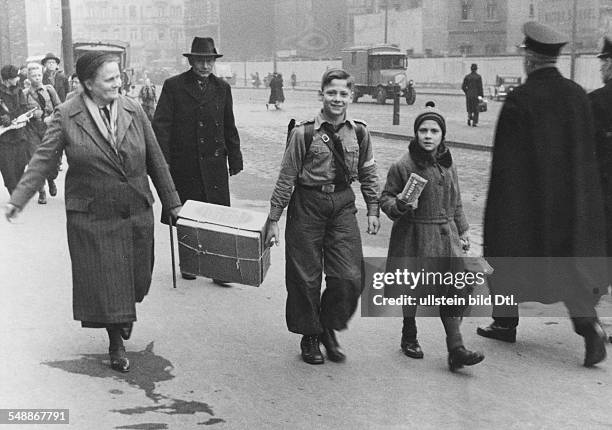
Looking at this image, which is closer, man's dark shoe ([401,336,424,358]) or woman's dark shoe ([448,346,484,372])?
woman's dark shoe ([448,346,484,372])

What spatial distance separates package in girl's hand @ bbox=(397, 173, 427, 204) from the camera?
530cm

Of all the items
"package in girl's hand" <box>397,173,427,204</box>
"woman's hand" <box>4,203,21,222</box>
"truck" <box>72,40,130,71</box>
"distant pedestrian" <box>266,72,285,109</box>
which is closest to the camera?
"woman's hand" <box>4,203,21,222</box>

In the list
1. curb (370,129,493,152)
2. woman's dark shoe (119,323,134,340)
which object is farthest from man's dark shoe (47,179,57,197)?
curb (370,129,493,152)

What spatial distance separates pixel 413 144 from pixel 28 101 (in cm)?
793

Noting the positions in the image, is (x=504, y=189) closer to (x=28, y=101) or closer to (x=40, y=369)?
(x=40, y=369)

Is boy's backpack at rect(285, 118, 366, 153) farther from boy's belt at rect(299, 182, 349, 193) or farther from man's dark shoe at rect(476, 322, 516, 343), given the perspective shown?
man's dark shoe at rect(476, 322, 516, 343)

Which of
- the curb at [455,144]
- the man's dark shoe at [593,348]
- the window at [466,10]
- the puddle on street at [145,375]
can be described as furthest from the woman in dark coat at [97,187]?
the window at [466,10]

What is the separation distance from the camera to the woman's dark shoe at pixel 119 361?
5.45 metres

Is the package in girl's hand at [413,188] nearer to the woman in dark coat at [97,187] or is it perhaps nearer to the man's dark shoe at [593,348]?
the man's dark shoe at [593,348]

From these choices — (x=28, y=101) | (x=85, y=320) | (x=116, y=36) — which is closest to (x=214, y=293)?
(x=85, y=320)

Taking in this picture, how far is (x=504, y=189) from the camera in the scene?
18.2 feet

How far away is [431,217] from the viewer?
5.54 m

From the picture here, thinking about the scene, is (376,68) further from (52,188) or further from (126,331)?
(126,331)

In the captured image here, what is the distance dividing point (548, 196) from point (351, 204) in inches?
45.8
